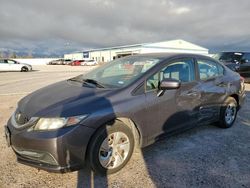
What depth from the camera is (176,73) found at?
13.4 ft

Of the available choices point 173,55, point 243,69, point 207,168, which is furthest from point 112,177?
point 243,69

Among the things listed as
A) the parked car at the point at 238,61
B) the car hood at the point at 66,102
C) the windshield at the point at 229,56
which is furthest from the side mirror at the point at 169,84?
the windshield at the point at 229,56

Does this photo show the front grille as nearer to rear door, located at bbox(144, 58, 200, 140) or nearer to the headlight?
the headlight

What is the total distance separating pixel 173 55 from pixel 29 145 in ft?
8.70

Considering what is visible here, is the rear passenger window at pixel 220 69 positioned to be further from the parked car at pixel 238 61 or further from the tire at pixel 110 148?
the parked car at pixel 238 61

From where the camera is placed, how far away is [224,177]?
3.17 metres

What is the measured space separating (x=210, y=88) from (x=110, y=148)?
90.8 inches

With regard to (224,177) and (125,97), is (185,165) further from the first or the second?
(125,97)

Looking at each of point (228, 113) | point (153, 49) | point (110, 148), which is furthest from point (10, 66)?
point (153, 49)

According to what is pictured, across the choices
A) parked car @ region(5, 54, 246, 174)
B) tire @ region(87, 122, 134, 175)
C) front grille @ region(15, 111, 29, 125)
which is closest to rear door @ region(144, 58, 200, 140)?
parked car @ region(5, 54, 246, 174)

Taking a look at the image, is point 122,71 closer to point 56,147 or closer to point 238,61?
point 56,147

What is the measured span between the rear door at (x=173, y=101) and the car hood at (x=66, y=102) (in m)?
0.69

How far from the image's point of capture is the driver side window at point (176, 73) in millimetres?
3643

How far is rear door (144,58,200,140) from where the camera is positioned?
357 centimetres
